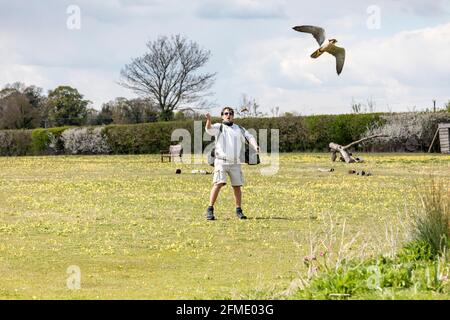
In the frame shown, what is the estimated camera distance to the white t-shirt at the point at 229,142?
1669 cm

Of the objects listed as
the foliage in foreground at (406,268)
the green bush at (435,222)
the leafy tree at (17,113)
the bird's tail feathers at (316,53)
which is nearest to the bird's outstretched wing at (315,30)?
the bird's tail feathers at (316,53)

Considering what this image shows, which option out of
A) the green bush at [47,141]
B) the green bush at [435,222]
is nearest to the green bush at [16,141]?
the green bush at [47,141]

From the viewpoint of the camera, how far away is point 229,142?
659 inches

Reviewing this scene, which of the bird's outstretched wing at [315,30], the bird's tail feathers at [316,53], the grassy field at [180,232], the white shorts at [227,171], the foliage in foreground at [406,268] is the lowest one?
the grassy field at [180,232]

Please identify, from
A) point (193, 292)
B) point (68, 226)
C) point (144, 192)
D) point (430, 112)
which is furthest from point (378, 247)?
point (430, 112)

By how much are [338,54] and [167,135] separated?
40.2 metres

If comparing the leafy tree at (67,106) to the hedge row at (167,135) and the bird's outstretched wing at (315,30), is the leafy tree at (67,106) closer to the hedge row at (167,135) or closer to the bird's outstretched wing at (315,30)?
the hedge row at (167,135)

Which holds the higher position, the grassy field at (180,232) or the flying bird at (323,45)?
the flying bird at (323,45)

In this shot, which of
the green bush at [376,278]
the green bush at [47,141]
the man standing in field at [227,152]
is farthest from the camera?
the green bush at [47,141]

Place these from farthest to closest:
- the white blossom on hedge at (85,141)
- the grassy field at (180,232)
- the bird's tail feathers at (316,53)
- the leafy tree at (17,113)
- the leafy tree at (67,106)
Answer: the leafy tree at (67,106) < the leafy tree at (17,113) < the white blossom on hedge at (85,141) < the bird's tail feathers at (316,53) < the grassy field at (180,232)

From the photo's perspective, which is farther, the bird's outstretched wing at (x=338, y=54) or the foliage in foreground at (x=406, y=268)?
the bird's outstretched wing at (x=338, y=54)

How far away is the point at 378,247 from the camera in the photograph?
11086 mm

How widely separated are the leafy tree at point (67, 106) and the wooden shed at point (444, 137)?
38355 millimetres
